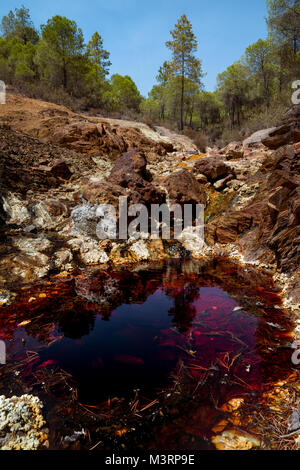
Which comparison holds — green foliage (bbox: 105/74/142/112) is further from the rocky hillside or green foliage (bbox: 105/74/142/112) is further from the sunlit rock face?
the sunlit rock face

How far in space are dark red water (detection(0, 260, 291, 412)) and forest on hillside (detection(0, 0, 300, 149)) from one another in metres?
18.2

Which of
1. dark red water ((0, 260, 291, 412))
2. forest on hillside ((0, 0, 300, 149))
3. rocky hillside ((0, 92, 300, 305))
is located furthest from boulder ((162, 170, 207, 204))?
forest on hillside ((0, 0, 300, 149))

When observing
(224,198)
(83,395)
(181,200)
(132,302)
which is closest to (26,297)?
(132,302)

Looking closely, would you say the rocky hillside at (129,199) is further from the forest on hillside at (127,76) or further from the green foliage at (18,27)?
the green foliage at (18,27)

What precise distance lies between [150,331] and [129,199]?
421 cm

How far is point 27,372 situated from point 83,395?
0.62 m

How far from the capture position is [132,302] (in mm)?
3574

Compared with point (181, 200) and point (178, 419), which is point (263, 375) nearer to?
point (178, 419)

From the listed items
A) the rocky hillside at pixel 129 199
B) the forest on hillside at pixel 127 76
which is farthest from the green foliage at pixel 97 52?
the rocky hillside at pixel 129 199

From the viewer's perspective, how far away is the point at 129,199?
636 centimetres

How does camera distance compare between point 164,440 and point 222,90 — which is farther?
point 222,90

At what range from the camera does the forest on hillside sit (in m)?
20.0

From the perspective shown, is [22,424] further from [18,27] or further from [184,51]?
[18,27]
